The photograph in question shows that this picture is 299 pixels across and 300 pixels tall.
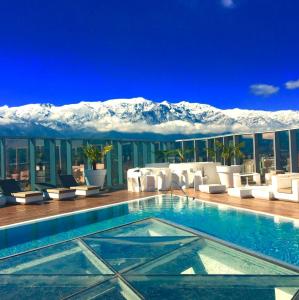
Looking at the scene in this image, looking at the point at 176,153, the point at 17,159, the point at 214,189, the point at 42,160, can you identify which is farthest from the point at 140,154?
the point at 17,159

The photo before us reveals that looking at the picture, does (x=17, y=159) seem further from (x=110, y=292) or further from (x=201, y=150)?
(x=110, y=292)

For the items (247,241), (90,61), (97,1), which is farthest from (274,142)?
(90,61)

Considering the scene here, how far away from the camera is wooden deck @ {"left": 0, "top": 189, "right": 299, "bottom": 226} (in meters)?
7.39

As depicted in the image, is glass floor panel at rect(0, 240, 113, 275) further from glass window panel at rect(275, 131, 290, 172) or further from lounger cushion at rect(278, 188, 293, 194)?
glass window panel at rect(275, 131, 290, 172)

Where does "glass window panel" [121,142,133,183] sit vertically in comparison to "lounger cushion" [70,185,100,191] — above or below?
above

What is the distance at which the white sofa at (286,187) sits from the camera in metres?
8.26

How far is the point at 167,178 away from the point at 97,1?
31.9ft

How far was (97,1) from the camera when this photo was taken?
50.6 ft

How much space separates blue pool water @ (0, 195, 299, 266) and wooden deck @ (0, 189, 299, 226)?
→ 1.58 feet

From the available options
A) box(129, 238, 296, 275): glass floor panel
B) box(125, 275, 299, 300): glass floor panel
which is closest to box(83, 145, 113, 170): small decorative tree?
box(129, 238, 296, 275): glass floor panel

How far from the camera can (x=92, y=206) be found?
909cm

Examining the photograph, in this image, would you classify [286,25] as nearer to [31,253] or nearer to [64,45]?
[64,45]

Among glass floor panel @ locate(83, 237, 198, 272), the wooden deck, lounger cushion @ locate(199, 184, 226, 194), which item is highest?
glass floor panel @ locate(83, 237, 198, 272)

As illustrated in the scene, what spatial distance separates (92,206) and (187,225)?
11.4 feet
